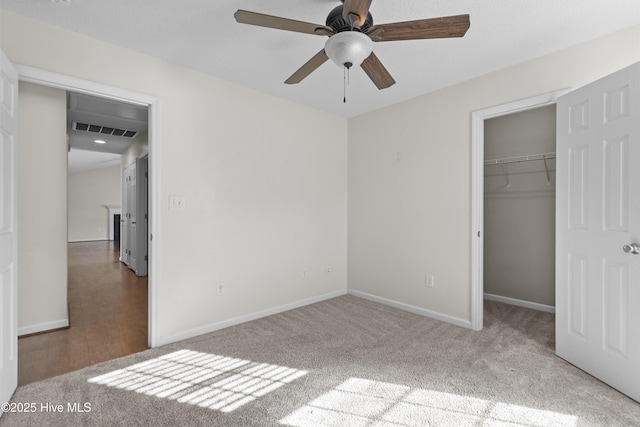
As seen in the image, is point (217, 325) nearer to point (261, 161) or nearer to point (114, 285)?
point (261, 161)

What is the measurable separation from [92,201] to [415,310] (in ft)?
38.3

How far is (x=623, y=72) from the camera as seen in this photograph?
199 cm

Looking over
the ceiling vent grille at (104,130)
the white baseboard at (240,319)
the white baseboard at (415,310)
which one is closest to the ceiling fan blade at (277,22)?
the white baseboard at (240,319)

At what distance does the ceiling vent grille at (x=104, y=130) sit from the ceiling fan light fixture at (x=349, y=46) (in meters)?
4.65

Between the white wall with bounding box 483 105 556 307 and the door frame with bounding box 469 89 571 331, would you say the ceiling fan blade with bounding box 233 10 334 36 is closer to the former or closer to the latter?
the door frame with bounding box 469 89 571 331

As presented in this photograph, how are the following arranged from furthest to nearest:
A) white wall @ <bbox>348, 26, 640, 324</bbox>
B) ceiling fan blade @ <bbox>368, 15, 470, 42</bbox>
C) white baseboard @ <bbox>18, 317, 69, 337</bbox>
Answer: white baseboard @ <bbox>18, 317, 69, 337</bbox>
white wall @ <bbox>348, 26, 640, 324</bbox>
ceiling fan blade @ <bbox>368, 15, 470, 42</bbox>

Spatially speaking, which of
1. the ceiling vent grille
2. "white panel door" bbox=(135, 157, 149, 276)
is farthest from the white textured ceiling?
"white panel door" bbox=(135, 157, 149, 276)

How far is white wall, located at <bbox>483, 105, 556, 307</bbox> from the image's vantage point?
12.0 ft

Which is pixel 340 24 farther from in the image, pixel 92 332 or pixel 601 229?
pixel 92 332

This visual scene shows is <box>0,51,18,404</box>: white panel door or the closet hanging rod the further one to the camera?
the closet hanging rod

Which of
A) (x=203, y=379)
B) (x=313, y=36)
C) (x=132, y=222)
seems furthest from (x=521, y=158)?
(x=132, y=222)

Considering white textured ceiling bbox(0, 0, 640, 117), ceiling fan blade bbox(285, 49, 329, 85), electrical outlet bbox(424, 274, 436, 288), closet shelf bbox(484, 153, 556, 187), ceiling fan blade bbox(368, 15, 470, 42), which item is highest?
white textured ceiling bbox(0, 0, 640, 117)

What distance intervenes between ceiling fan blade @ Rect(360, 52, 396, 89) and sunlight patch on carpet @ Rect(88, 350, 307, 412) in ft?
7.00

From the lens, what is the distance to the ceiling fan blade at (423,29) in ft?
5.29
